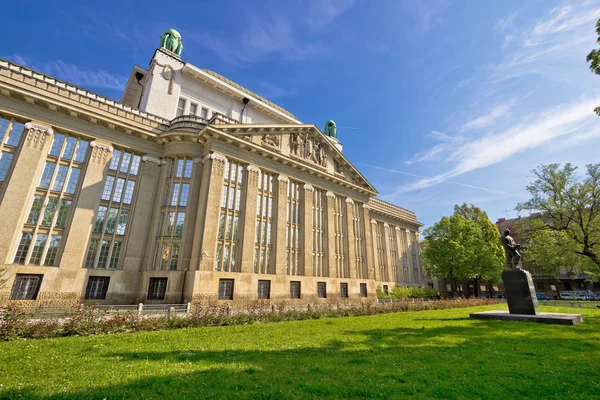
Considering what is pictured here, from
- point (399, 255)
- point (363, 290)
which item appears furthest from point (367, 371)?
point (399, 255)

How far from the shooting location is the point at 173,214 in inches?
1143

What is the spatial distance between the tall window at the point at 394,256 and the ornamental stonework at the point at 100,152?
50.7 m

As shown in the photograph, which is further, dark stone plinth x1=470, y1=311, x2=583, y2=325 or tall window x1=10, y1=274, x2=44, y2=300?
tall window x1=10, y1=274, x2=44, y2=300

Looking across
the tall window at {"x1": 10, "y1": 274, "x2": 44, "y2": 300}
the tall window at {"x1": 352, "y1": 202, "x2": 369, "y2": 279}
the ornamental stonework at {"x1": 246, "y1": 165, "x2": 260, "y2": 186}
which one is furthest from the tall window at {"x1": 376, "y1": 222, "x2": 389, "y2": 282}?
the tall window at {"x1": 10, "y1": 274, "x2": 44, "y2": 300}

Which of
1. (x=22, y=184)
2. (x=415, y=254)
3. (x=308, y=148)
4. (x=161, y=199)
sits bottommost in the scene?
(x=415, y=254)

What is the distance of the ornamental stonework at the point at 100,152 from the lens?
27312mm

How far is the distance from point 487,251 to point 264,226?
122 ft

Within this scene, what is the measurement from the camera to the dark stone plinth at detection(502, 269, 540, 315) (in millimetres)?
19266

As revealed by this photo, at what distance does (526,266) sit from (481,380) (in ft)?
256

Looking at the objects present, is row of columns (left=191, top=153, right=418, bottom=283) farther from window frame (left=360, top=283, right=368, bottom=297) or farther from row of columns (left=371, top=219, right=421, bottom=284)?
row of columns (left=371, top=219, right=421, bottom=284)

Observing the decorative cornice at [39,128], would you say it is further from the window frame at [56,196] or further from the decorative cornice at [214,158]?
the decorative cornice at [214,158]

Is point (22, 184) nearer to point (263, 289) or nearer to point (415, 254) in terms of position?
point (263, 289)

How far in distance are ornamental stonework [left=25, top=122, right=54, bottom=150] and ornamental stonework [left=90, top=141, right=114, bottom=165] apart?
3497mm

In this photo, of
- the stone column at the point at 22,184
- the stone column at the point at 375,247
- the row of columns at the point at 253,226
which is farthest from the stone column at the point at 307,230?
the stone column at the point at 22,184
